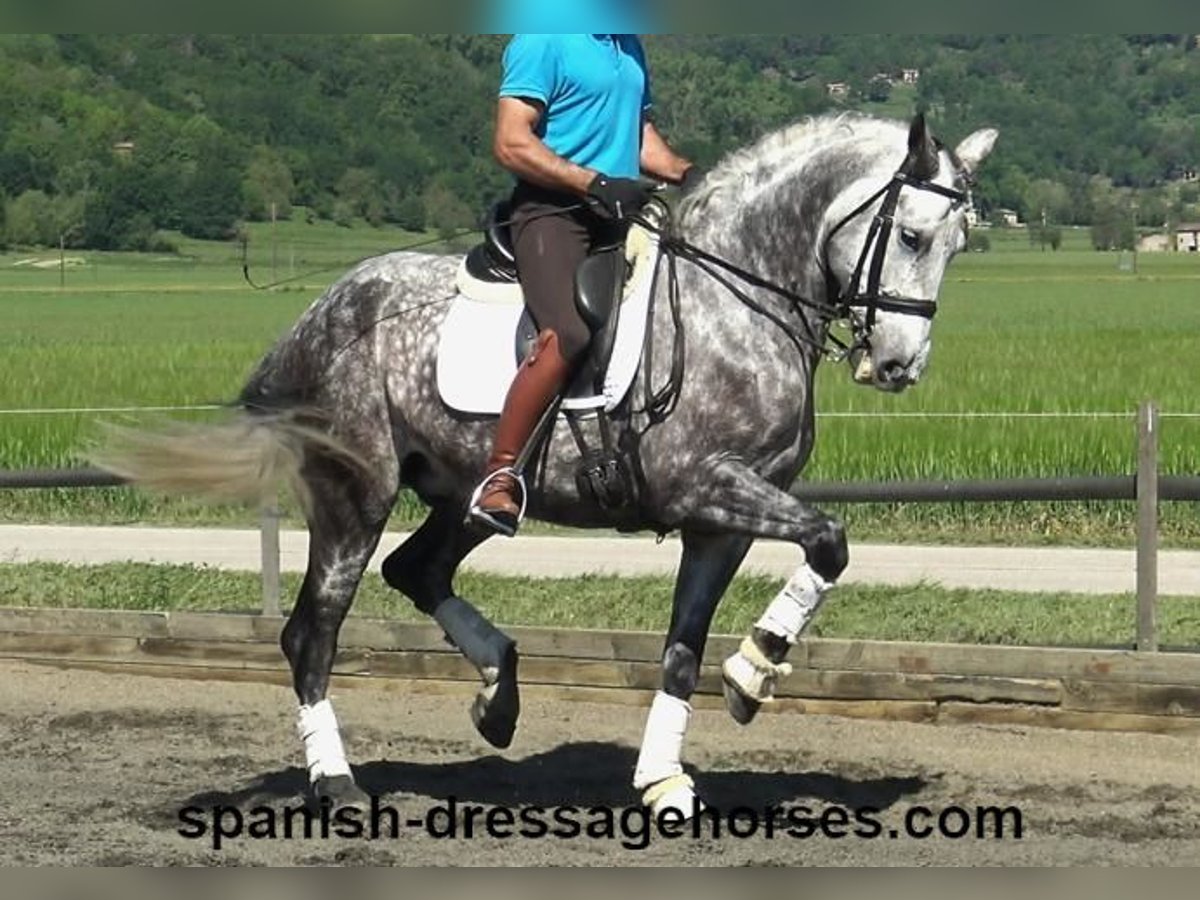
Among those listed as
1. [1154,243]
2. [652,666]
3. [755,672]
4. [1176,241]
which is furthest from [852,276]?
[1154,243]

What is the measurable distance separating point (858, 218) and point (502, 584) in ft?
17.2

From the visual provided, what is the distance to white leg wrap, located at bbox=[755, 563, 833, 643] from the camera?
6574 millimetres

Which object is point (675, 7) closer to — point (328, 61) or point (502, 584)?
point (502, 584)

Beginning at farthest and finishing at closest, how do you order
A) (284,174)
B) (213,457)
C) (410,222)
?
(284,174) → (410,222) → (213,457)

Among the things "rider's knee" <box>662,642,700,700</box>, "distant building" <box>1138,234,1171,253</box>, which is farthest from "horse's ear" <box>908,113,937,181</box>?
"distant building" <box>1138,234,1171,253</box>

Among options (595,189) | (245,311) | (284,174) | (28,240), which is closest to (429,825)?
(595,189)

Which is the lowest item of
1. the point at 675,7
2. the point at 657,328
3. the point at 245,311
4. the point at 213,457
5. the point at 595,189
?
the point at 245,311

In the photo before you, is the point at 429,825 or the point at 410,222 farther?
the point at 410,222

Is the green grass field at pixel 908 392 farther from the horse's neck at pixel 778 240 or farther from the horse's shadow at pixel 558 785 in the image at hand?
the horse's shadow at pixel 558 785

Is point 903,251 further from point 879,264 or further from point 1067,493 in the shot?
point 1067,493

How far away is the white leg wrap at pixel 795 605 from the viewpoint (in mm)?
6574

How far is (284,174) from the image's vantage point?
1277cm

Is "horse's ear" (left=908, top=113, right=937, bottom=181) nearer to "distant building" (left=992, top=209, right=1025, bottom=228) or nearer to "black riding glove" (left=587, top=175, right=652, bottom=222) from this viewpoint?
"black riding glove" (left=587, top=175, right=652, bottom=222)

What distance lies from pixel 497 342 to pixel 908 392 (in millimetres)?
16814
